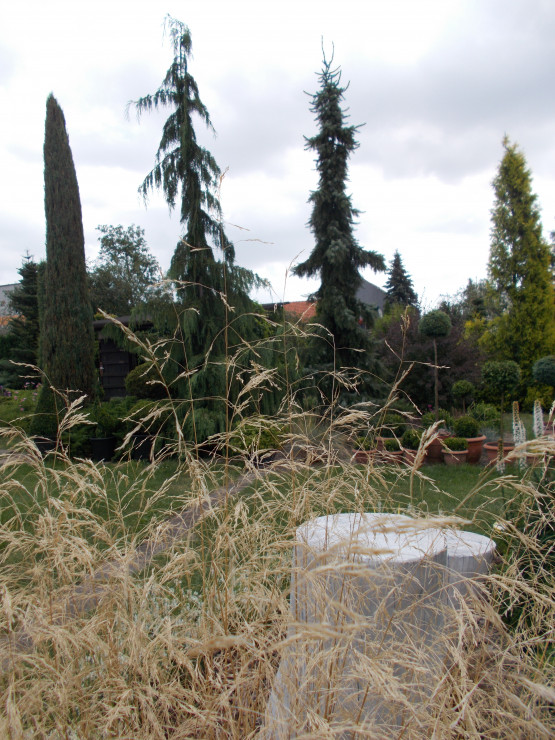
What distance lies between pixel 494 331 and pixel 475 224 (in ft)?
9.68

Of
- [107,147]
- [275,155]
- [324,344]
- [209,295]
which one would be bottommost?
[324,344]

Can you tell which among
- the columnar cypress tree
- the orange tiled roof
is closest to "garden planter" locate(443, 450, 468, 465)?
the orange tiled roof

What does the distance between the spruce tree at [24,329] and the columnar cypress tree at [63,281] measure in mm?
7491

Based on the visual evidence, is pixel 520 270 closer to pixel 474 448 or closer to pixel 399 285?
pixel 474 448

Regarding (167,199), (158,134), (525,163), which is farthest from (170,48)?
(525,163)

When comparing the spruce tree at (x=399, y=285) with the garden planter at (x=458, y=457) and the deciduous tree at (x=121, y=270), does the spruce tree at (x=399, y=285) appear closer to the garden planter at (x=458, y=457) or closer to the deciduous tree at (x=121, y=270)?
the deciduous tree at (x=121, y=270)

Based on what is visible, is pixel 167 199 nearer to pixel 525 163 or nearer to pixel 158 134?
pixel 158 134

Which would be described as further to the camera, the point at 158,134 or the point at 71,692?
the point at 158,134

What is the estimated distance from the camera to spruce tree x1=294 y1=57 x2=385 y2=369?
825cm

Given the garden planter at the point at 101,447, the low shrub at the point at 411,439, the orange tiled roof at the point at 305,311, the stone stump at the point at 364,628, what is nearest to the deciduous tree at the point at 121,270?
the orange tiled roof at the point at 305,311

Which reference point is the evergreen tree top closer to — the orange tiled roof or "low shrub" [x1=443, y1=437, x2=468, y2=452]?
the orange tiled roof

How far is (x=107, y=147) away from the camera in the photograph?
4941 mm

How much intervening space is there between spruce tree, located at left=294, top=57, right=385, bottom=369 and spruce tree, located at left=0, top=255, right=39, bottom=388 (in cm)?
1109

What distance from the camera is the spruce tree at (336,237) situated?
825 centimetres
